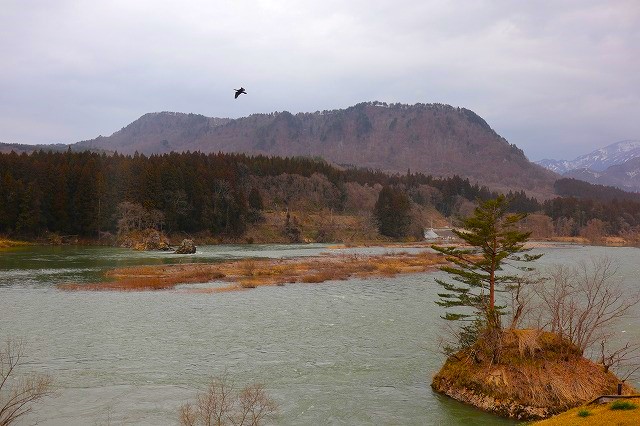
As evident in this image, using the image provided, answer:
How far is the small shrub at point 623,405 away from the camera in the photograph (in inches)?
560

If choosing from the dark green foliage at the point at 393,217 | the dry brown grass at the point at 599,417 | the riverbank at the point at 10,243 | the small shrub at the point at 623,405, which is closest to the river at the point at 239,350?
the dry brown grass at the point at 599,417

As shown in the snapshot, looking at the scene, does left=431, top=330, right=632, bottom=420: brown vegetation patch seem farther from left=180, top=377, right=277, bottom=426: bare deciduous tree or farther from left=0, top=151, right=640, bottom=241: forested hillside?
left=0, top=151, right=640, bottom=241: forested hillside

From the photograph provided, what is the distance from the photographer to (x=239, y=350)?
29.9m

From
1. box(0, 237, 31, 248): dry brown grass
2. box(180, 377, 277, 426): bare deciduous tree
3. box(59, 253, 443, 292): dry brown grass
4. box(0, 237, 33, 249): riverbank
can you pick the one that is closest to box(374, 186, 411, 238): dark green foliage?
box(59, 253, 443, 292): dry brown grass

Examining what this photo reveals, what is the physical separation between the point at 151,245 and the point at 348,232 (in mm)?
66699

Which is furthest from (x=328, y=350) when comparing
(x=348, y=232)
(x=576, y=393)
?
(x=348, y=232)

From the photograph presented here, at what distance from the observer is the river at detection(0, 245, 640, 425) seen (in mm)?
20844

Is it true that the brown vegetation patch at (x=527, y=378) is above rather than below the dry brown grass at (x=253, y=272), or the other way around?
above

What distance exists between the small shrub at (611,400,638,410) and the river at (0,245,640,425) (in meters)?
5.98

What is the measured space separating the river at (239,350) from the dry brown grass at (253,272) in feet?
12.9

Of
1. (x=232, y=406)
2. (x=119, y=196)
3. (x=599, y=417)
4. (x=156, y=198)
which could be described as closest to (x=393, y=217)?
(x=156, y=198)

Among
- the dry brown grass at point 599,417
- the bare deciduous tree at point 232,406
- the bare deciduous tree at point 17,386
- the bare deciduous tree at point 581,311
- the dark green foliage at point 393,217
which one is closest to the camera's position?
the dry brown grass at point 599,417

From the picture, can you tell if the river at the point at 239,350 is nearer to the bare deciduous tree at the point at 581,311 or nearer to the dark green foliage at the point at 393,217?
the bare deciduous tree at the point at 581,311

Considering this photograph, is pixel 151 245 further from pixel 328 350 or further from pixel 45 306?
pixel 328 350
